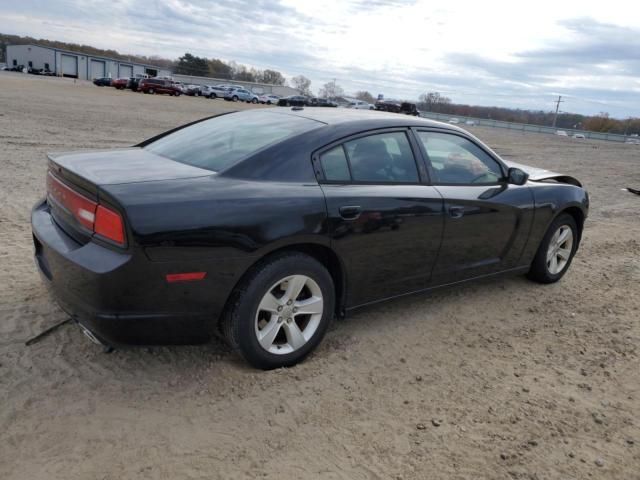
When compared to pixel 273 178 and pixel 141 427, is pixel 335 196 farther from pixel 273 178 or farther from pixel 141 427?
pixel 141 427

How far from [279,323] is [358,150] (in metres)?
1.27

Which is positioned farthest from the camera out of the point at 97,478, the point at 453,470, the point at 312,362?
the point at 312,362

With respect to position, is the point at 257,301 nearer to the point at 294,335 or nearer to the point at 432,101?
the point at 294,335

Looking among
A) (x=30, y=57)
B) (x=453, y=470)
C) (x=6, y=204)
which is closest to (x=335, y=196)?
(x=453, y=470)

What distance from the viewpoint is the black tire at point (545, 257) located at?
193 inches

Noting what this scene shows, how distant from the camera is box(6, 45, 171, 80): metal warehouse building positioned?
90.2 metres

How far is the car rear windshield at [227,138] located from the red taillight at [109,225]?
721 millimetres

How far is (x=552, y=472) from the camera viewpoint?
2.53 m

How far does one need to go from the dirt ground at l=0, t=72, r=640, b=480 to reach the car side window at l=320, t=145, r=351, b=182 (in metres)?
1.16

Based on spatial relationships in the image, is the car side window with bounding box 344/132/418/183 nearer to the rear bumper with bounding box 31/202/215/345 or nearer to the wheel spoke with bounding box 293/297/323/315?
the wheel spoke with bounding box 293/297/323/315

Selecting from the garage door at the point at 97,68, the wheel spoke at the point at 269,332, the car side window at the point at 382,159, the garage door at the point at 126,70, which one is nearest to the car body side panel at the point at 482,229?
the car side window at the point at 382,159

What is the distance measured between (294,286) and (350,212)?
0.58 metres

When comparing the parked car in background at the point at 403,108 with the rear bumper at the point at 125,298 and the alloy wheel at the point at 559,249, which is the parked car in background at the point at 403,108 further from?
the rear bumper at the point at 125,298

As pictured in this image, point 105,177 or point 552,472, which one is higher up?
point 105,177
